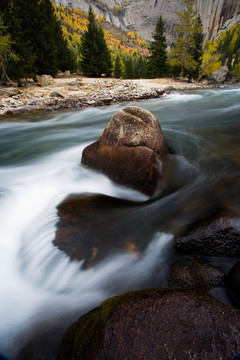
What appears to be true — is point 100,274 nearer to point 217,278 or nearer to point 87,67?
point 217,278

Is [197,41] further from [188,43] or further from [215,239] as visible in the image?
[215,239]

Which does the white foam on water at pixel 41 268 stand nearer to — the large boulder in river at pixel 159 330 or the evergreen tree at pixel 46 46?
the large boulder in river at pixel 159 330

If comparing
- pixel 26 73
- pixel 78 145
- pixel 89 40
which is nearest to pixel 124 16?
pixel 89 40

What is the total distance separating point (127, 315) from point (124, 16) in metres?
264

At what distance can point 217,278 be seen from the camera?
1.73 m

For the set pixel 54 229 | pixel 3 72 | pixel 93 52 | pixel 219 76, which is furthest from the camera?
pixel 219 76

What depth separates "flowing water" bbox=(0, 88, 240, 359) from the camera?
167cm

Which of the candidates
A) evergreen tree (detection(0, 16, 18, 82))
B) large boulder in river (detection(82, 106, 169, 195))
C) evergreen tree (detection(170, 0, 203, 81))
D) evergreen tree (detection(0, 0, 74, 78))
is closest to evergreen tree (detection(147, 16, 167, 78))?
evergreen tree (detection(170, 0, 203, 81))

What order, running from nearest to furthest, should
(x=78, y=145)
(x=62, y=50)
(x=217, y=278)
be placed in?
1. (x=217, y=278)
2. (x=78, y=145)
3. (x=62, y=50)

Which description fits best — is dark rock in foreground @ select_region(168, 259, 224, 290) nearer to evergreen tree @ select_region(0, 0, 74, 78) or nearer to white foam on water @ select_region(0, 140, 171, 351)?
white foam on water @ select_region(0, 140, 171, 351)

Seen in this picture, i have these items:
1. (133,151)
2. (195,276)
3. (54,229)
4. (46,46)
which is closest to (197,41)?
(46,46)

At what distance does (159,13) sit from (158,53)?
624 ft

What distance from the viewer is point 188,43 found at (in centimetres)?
2375

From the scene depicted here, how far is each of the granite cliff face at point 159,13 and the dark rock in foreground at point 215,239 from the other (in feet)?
369
